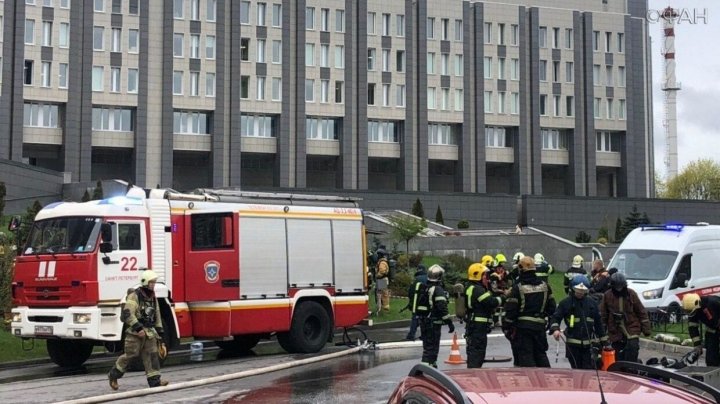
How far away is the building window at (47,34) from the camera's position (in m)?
61.9

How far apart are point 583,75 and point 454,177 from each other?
14556 millimetres

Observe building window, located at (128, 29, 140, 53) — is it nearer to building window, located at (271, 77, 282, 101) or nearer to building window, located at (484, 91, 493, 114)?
building window, located at (271, 77, 282, 101)

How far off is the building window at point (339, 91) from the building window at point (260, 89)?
18.9 feet

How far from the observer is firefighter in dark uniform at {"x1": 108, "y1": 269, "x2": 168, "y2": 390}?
12.7 metres

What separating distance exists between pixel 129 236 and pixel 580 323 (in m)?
8.30

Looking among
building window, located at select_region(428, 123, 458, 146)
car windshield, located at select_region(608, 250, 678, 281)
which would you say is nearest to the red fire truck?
car windshield, located at select_region(608, 250, 678, 281)

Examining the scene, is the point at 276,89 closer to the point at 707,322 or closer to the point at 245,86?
the point at 245,86

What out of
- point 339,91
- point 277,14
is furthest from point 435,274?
point 277,14

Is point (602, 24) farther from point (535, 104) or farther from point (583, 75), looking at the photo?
point (535, 104)

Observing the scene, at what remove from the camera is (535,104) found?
245 feet

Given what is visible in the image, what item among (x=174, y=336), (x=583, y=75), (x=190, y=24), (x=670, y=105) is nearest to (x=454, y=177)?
(x=583, y=75)

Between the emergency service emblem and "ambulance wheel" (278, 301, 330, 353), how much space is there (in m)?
2.00

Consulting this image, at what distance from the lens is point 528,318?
1153 centimetres

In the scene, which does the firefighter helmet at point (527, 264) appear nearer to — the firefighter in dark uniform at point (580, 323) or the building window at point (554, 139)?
the firefighter in dark uniform at point (580, 323)
